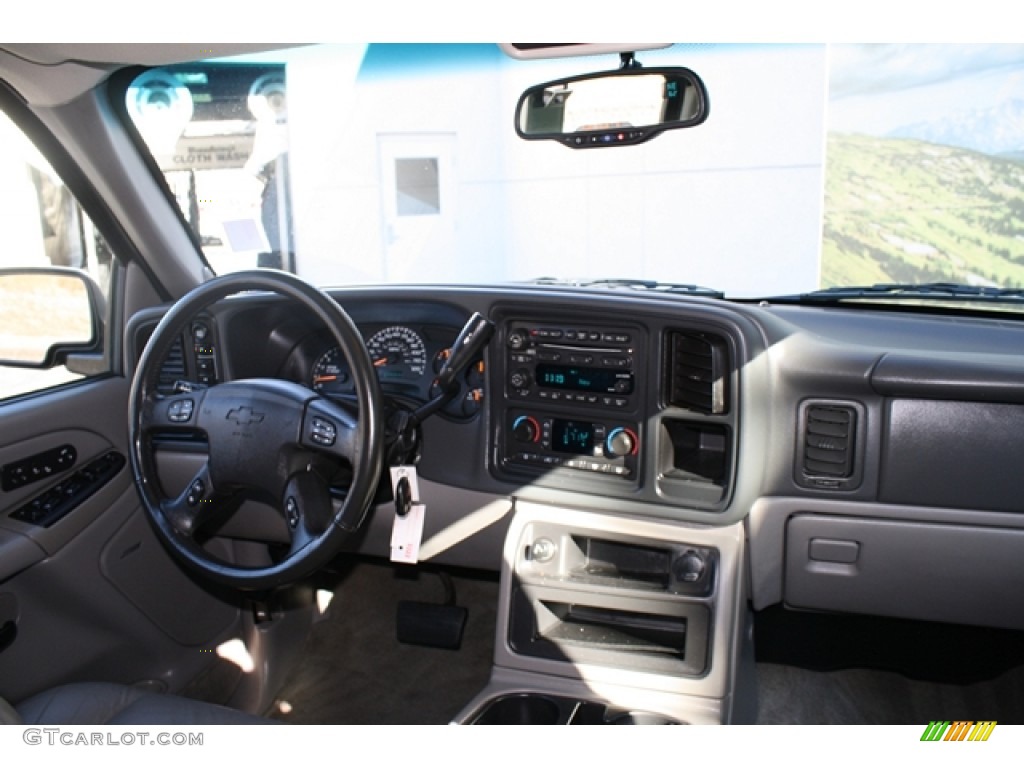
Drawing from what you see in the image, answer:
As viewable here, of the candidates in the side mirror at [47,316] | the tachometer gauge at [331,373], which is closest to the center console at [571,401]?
the tachometer gauge at [331,373]

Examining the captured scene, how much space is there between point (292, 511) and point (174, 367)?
0.94m

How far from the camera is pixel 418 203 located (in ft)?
23.5

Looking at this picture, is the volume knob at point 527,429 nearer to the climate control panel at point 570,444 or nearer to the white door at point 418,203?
the climate control panel at point 570,444

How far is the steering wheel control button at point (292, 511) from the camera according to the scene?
6.20ft

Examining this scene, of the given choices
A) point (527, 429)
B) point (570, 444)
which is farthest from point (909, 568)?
point (527, 429)

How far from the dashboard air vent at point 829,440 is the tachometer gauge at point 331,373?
1314 mm

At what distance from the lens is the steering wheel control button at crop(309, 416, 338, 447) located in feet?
6.10

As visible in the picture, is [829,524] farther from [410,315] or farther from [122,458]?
[122,458]

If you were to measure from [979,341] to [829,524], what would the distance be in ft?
1.96

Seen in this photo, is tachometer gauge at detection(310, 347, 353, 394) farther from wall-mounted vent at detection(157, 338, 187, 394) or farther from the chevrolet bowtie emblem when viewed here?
the chevrolet bowtie emblem

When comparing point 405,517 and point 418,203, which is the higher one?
point 418,203

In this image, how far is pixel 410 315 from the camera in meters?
2.51

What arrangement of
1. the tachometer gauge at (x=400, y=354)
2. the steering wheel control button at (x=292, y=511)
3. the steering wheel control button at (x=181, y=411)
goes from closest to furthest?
the steering wheel control button at (x=292, y=511) < the steering wheel control button at (x=181, y=411) < the tachometer gauge at (x=400, y=354)

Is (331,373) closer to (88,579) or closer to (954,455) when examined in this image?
(88,579)
